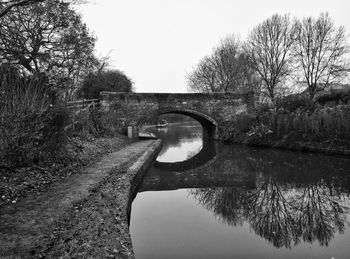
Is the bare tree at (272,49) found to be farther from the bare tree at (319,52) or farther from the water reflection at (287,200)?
the water reflection at (287,200)

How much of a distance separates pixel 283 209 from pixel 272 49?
17678mm

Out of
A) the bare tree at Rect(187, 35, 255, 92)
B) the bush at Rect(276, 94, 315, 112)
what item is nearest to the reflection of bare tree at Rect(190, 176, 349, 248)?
the bush at Rect(276, 94, 315, 112)

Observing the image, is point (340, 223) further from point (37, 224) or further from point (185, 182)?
point (37, 224)

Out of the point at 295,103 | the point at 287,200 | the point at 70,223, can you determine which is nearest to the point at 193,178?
the point at 287,200

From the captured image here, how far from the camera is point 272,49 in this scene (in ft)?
63.8

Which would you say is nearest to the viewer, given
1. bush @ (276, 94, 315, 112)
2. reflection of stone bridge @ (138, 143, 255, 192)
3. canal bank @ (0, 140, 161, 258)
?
canal bank @ (0, 140, 161, 258)

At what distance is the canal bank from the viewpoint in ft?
8.54

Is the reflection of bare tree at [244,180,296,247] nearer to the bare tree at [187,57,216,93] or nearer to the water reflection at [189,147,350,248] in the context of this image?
the water reflection at [189,147,350,248]

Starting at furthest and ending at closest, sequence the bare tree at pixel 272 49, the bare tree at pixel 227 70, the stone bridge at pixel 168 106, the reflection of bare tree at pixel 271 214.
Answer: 1. the bare tree at pixel 227 70
2. the bare tree at pixel 272 49
3. the stone bridge at pixel 168 106
4. the reflection of bare tree at pixel 271 214

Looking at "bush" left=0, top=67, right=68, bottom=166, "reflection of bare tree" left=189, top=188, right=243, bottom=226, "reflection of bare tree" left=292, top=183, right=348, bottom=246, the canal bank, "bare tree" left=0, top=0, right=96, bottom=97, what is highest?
"bare tree" left=0, top=0, right=96, bottom=97

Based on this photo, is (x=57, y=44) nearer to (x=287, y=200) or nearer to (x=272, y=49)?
(x=287, y=200)

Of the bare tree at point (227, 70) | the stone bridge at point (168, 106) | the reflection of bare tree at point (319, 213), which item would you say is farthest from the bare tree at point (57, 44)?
the bare tree at point (227, 70)

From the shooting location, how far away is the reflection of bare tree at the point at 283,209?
394cm

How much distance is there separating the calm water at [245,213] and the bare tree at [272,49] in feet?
42.0
